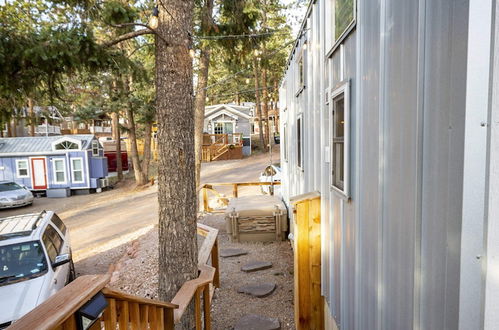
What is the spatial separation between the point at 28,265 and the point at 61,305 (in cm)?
525

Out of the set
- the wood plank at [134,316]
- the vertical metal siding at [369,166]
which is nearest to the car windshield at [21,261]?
the wood plank at [134,316]

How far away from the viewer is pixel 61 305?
49.7 inches

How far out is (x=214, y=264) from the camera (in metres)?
5.27

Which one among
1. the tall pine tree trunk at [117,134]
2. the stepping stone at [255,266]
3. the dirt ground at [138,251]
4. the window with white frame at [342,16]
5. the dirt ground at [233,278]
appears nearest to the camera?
the window with white frame at [342,16]

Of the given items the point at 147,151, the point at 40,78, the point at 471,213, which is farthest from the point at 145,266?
the point at 147,151

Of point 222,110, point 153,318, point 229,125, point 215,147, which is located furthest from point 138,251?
point 222,110

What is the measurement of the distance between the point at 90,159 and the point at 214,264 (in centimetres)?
1764

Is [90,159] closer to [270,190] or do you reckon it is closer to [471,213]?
[270,190]

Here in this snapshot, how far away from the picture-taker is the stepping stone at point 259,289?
5.13 m

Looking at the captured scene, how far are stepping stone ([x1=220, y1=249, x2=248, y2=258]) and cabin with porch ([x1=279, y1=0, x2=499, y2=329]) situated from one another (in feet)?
11.2

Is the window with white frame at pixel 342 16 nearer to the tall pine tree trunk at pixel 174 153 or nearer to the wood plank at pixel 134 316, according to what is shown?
the tall pine tree trunk at pixel 174 153

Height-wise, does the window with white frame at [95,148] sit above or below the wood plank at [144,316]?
above

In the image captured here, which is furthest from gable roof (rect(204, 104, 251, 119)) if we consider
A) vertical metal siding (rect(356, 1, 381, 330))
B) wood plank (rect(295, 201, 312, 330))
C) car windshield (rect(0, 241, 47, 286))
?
vertical metal siding (rect(356, 1, 381, 330))

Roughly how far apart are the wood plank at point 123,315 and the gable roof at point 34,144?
20418 mm
